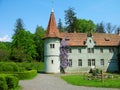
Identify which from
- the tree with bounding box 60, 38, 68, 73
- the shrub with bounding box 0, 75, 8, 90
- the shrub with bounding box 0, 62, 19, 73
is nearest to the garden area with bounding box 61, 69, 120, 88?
the shrub with bounding box 0, 75, 8, 90

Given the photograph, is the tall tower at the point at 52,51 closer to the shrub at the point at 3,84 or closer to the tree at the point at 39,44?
the shrub at the point at 3,84

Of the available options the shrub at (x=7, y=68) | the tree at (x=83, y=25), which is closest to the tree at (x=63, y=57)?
the shrub at (x=7, y=68)

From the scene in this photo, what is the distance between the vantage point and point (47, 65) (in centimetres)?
4828

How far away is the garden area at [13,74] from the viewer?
1992cm

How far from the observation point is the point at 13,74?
28.5 metres

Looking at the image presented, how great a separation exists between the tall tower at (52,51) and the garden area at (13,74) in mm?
6285

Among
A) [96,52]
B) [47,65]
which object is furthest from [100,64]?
[47,65]

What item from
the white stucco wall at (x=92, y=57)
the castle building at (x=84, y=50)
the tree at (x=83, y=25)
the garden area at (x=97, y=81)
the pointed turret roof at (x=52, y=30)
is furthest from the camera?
the tree at (x=83, y=25)

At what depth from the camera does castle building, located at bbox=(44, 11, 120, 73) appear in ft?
160

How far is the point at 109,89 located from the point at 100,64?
102 feet

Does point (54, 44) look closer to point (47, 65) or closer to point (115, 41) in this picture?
point (47, 65)

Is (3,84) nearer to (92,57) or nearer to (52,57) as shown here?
(52,57)

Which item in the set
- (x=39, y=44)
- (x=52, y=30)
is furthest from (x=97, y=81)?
(x=39, y=44)

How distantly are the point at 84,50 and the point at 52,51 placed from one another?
6.49 m
